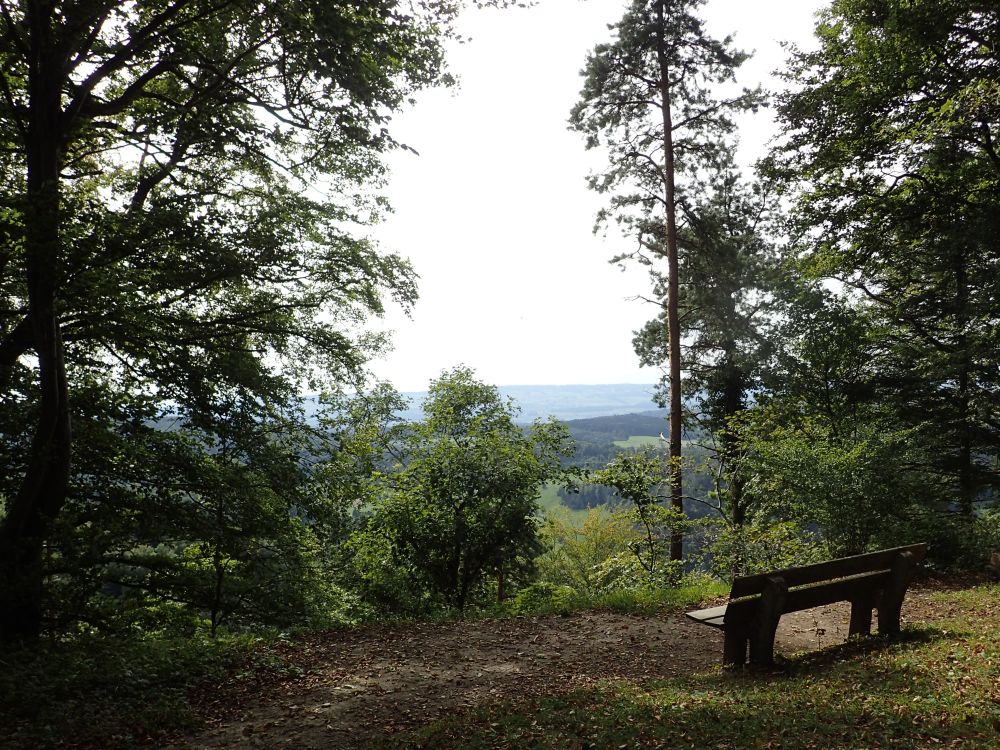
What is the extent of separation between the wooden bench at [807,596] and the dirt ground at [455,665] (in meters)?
0.76

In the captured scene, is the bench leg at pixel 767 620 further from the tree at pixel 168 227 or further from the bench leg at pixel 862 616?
the tree at pixel 168 227

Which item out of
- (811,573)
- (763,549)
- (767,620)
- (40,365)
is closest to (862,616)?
(811,573)

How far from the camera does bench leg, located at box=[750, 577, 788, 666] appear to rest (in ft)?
18.6

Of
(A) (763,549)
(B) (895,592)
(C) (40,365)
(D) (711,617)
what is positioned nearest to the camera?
(D) (711,617)

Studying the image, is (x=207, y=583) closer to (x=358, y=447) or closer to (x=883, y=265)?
(x=358, y=447)

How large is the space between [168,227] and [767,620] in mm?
9450

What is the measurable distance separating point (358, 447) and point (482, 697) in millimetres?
9075

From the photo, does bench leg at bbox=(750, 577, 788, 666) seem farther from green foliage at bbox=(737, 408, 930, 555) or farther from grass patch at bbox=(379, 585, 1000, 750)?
green foliage at bbox=(737, 408, 930, 555)

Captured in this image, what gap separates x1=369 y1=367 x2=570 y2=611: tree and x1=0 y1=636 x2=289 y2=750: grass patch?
4294mm

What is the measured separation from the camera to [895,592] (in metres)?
6.48

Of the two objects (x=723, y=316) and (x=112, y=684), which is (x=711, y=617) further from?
(x=723, y=316)

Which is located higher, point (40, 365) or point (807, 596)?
point (40, 365)

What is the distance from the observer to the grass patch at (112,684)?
197 inches

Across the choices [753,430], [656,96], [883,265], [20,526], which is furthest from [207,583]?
[883,265]
